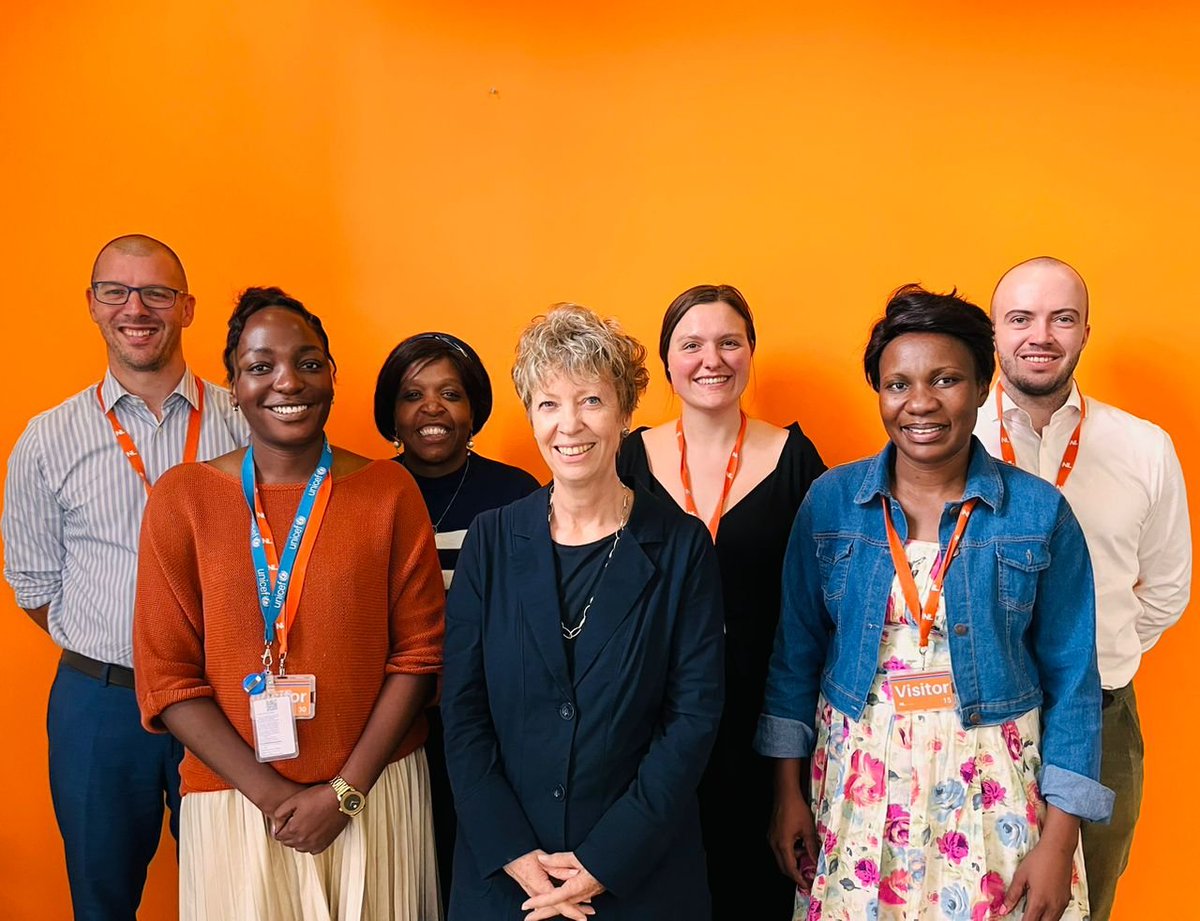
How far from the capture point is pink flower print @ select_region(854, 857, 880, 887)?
211 cm

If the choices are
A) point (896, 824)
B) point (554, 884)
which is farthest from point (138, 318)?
point (896, 824)

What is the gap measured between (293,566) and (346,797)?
520 millimetres

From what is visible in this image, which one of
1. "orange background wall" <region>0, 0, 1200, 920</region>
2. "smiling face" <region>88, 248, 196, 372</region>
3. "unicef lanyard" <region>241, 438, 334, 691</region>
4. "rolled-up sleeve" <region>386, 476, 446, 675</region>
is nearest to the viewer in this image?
"unicef lanyard" <region>241, 438, 334, 691</region>

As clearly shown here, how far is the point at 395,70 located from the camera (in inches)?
139

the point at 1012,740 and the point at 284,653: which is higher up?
the point at 284,653

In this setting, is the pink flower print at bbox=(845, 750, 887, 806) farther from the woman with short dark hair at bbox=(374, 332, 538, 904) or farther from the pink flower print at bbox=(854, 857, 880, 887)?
the woman with short dark hair at bbox=(374, 332, 538, 904)

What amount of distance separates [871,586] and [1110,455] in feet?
3.83

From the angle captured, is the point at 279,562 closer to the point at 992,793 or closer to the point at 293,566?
the point at 293,566

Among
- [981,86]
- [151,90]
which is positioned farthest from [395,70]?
[981,86]

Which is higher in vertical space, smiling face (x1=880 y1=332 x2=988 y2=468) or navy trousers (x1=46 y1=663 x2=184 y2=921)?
smiling face (x1=880 y1=332 x2=988 y2=468)

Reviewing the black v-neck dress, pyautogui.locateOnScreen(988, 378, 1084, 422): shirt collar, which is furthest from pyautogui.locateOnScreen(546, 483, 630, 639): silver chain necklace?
pyautogui.locateOnScreen(988, 378, 1084, 422): shirt collar

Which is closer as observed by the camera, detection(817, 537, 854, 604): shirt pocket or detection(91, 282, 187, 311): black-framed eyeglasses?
detection(817, 537, 854, 604): shirt pocket

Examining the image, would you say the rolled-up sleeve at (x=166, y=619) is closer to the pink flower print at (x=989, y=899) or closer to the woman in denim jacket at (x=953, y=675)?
the woman in denim jacket at (x=953, y=675)

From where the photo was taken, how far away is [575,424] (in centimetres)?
204
